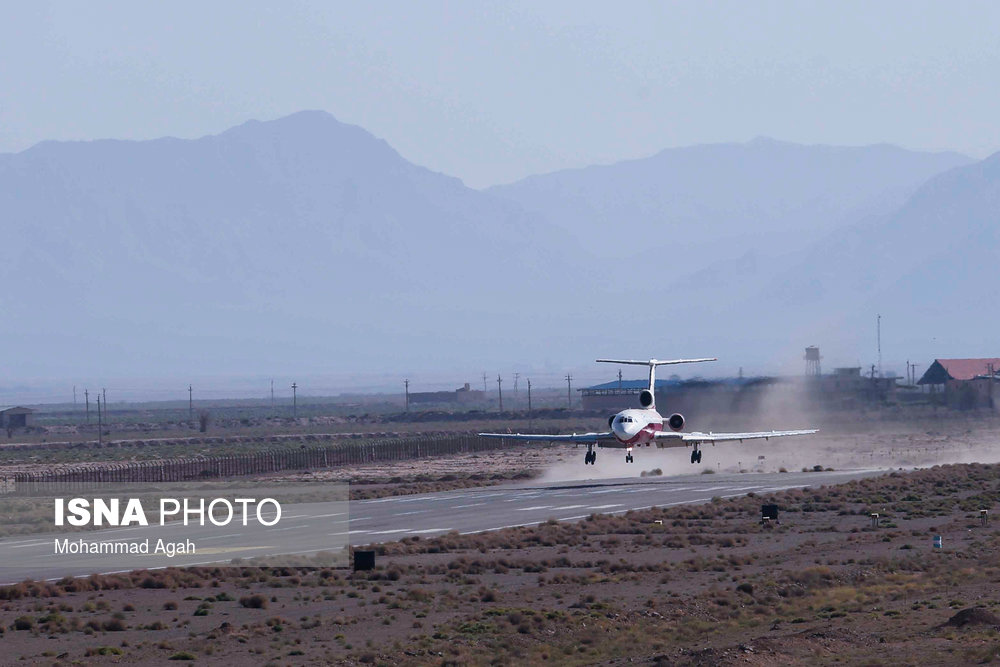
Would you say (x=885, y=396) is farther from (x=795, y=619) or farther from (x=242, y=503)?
(x=795, y=619)

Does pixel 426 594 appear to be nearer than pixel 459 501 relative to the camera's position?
Yes

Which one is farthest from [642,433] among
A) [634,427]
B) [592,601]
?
[592,601]

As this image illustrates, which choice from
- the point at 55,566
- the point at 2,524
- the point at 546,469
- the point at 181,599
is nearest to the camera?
the point at 181,599

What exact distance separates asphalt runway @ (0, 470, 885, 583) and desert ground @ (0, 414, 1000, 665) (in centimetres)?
326

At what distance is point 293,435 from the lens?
584ft

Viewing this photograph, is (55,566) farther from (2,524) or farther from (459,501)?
(459,501)

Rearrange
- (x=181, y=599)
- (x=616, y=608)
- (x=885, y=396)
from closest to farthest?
(x=616, y=608)
(x=181, y=599)
(x=885, y=396)

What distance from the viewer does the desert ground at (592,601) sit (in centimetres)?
3153

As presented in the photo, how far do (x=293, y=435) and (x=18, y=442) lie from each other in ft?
111

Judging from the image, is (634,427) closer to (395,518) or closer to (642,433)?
(642,433)

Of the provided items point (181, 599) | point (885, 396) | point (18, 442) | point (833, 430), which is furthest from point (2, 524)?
point (18, 442)

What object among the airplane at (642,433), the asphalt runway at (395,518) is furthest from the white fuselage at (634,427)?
the asphalt runway at (395,518)

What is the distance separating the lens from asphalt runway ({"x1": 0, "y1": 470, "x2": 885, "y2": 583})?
49.9 metres

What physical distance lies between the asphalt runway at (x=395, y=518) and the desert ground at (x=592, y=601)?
10.7 feet
